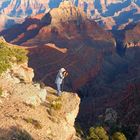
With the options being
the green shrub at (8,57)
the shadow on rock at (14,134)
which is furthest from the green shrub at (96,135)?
the shadow on rock at (14,134)

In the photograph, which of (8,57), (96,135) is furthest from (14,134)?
(96,135)

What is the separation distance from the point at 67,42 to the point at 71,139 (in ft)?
368

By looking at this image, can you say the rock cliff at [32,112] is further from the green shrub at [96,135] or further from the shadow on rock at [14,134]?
the green shrub at [96,135]

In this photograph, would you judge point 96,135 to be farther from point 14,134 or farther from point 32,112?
point 14,134

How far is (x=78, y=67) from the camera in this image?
398 feet

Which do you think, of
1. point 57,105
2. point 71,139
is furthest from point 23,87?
point 71,139

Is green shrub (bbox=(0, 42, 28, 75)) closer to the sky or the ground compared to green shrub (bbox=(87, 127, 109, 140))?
closer to the sky

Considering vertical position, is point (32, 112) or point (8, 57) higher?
point (8, 57)

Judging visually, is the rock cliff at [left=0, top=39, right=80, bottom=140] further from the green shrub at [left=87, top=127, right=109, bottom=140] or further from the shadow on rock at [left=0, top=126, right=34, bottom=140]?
the green shrub at [left=87, top=127, right=109, bottom=140]

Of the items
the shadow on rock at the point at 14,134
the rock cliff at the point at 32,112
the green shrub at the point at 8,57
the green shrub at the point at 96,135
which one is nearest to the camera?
the shadow on rock at the point at 14,134

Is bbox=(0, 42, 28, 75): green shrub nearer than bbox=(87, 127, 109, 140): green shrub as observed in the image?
Yes

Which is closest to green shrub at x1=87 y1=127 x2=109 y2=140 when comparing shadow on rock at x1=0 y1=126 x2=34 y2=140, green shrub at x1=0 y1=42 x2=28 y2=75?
green shrub at x1=0 y1=42 x2=28 y2=75

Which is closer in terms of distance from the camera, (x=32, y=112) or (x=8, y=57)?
(x=32, y=112)

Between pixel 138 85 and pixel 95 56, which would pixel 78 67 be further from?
pixel 138 85
